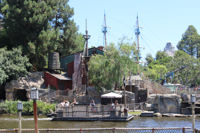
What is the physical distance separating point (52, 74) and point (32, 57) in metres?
5.25

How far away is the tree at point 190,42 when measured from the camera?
3314 inches

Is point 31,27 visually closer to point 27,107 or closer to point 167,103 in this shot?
point 27,107

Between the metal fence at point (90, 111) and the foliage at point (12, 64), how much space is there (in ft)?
47.7

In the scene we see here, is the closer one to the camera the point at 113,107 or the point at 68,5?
the point at 113,107

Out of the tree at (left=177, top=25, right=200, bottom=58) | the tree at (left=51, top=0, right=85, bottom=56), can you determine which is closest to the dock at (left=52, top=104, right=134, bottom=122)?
the tree at (left=51, top=0, right=85, bottom=56)

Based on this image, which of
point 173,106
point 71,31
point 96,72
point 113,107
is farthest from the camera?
point 71,31

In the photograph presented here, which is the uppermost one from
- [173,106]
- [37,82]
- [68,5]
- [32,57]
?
[68,5]

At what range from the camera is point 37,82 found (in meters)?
39.7

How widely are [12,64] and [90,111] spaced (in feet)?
61.1

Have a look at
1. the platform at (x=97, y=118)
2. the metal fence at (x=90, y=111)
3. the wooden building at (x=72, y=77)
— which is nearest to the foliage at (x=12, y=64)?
the wooden building at (x=72, y=77)

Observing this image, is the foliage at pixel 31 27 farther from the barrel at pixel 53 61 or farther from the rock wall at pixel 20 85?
the rock wall at pixel 20 85

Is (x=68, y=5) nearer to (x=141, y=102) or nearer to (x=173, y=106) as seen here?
(x=141, y=102)

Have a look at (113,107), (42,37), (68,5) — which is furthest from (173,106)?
(68,5)

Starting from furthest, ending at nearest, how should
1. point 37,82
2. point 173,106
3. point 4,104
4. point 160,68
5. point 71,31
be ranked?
point 160,68 → point 71,31 → point 37,82 → point 4,104 → point 173,106
